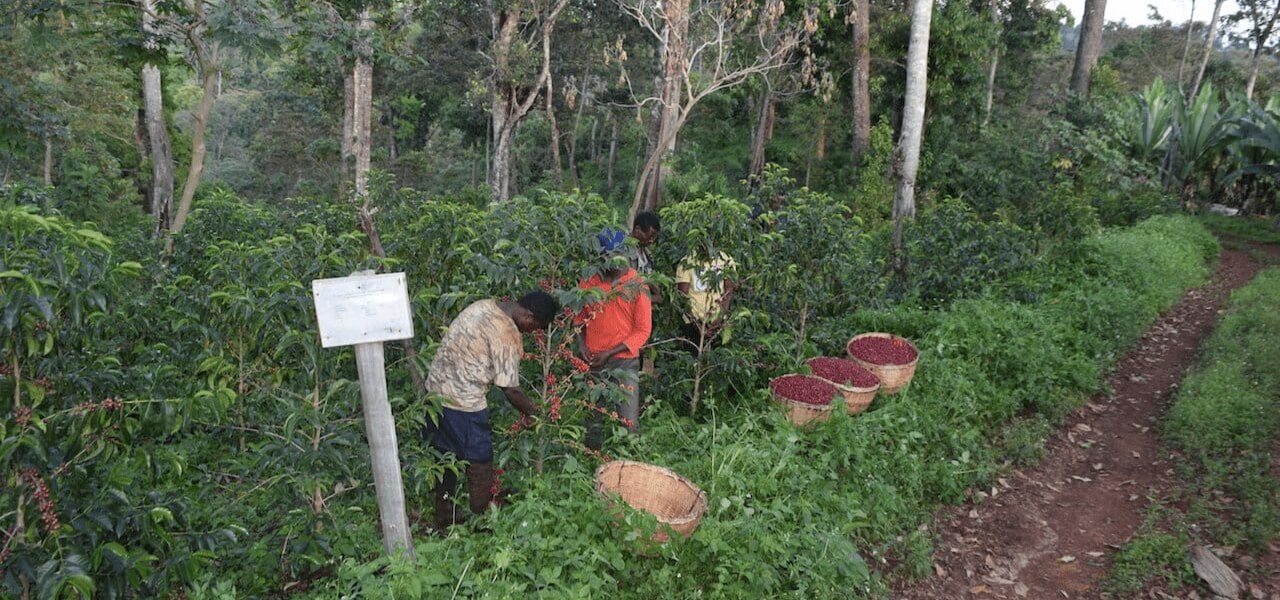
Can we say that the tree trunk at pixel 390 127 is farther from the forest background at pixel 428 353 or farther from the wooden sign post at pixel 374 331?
the wooden sign post at pixel 374 331

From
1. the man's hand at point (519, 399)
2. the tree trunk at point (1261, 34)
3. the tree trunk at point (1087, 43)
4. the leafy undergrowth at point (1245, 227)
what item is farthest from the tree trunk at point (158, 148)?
the tree trunk at point (1261, 34)

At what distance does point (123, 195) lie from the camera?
16.2 metres

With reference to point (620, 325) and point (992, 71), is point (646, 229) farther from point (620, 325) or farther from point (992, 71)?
point (992, 71)

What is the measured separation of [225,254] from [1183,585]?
19.5 feet

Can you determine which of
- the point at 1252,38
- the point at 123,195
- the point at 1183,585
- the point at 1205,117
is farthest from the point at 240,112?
the point at 1252,38

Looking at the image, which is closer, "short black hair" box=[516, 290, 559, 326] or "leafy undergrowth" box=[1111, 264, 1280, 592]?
"short black hair" box=[516, 290, 559, 326]

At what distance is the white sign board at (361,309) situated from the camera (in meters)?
3.07

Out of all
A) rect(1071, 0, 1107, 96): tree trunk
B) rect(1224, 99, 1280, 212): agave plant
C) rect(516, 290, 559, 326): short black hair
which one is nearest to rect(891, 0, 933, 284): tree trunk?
rect(1224, 99, 1280, 212): agave plant

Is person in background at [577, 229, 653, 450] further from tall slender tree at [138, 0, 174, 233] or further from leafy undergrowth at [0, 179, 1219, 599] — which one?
tall slender tree at [138, 0, 174, 233]

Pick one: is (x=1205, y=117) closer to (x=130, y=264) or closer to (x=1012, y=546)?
(x=1012, y=546)

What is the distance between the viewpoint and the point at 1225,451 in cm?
575

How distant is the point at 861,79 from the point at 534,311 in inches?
555

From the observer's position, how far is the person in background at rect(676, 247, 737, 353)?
5234 mm

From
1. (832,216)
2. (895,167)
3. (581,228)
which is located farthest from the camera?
(895,167)
